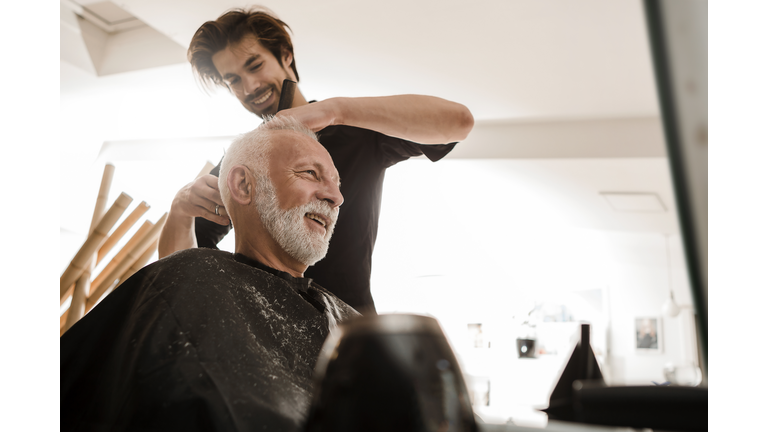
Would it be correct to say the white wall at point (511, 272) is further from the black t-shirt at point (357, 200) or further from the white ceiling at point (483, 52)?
the white ceiling at point (483, 52)

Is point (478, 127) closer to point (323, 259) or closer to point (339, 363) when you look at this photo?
point (323, 259)

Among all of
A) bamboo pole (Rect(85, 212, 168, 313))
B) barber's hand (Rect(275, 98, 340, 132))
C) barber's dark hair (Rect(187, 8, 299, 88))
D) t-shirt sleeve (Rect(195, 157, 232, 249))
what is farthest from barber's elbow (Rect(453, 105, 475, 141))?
bamboo pole (Rect(85, 212, 168, 313))

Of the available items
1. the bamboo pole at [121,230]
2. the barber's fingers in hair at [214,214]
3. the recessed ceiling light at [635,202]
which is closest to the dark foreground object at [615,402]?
the recessed ceiling light at [635,202]

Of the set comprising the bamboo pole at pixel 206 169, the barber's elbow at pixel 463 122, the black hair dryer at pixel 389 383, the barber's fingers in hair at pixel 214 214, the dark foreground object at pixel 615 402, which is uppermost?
the barber's elbow at pixel 463 122

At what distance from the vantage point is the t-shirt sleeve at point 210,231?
3.67ft

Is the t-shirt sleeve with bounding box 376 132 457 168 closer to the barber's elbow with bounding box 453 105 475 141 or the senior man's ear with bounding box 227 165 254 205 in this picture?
the barber's elbow with bounding box 453 105 475 141

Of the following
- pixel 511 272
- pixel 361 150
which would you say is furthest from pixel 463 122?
pixel 511 272

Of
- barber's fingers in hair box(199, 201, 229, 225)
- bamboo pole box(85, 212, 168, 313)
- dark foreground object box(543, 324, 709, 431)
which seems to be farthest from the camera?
bamboo pole box(85, 212, 168, 313)

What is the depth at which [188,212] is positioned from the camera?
1.22 m

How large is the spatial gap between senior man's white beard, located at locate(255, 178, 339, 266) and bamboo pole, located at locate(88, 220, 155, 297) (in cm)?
44

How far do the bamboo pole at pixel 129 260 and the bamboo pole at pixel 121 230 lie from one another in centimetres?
10

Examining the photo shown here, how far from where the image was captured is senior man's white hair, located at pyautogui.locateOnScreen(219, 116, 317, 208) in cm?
106
